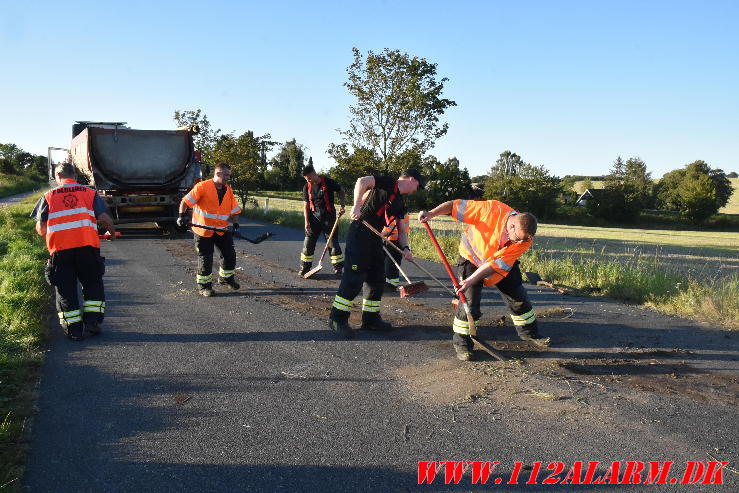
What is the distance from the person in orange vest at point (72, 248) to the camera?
5.14 meters

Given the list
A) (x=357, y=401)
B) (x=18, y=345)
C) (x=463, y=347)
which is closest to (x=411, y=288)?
(x=463, y=347)

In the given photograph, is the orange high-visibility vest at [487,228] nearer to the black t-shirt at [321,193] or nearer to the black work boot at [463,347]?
the black work boot at [463,347]

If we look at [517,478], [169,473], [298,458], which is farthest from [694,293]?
[169,473]

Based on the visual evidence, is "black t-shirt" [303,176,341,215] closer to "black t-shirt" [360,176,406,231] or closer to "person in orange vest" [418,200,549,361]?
"black t-shirt" [360,176,406,231]

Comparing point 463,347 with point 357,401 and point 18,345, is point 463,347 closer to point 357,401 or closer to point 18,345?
point 357,401

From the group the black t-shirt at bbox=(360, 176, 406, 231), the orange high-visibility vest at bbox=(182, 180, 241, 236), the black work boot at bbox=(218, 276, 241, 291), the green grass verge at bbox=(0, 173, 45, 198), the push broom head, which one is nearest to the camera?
the black t-shirt at bbox=(360, 176, 406, 231)

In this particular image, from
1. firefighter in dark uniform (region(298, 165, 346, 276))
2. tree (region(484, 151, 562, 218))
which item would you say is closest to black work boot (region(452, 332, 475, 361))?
firefighter in dark uniform (region(298, 165, 346, 276))

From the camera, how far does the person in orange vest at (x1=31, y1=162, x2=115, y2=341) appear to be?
5141 mm

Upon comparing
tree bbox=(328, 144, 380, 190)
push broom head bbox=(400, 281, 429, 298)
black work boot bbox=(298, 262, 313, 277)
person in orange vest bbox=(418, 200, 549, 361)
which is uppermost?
tree bbox=(328, 144, 380, 190)

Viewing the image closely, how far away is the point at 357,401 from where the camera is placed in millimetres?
3797

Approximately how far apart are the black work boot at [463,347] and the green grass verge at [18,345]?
3.17 meters

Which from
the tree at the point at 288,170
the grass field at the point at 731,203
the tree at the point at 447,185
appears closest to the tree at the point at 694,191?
the grass field at the point at 731,203

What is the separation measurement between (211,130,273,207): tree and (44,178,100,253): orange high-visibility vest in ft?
50.5

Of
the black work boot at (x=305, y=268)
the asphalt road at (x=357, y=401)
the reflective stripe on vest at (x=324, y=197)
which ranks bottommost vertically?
the asphalt road at (x=357, y=401)
